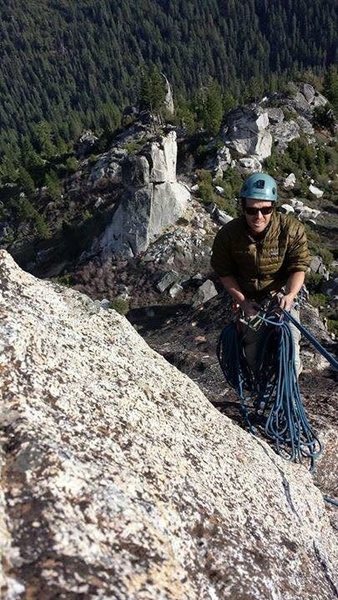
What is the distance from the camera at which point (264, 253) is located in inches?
277

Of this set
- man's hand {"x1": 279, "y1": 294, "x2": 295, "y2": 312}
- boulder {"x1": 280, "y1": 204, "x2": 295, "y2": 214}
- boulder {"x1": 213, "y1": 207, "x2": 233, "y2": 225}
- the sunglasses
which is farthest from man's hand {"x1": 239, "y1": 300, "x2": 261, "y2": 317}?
boulder {"x1": 280, "y1": 204, "x2": 295, "y2": 214}

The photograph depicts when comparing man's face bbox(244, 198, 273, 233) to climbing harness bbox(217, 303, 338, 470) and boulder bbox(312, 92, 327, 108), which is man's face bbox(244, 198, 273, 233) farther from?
boulder bbox(312, 92, 327, 108)

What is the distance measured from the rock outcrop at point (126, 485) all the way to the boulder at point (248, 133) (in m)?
49.1

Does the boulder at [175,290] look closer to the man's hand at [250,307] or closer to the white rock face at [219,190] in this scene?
the white rock face at [219,190]

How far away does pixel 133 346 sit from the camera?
7383 millimetres

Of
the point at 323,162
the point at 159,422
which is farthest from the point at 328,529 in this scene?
the point at 323,162

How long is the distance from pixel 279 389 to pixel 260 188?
3154 millimetres

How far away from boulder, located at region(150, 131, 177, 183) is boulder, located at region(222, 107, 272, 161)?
50.0ft

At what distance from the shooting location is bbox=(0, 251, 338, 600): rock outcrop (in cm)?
367

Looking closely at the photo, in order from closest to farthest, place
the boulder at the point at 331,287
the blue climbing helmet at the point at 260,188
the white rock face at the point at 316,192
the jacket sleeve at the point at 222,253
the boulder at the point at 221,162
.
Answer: the blue climbing helmet at the point at 260,188 < the jacket sleeve at the point at 222,253 < the boulder at the point at 331,287 < the boulder at the point at 221,162 < the white rock face at the point at 316,192

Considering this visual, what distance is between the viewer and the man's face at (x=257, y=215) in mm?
6500

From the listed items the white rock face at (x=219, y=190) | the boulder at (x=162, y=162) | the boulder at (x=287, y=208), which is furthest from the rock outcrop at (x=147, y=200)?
the boulder at (x=287, y=208)

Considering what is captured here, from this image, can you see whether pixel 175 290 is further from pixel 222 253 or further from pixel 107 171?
pixel 222 253

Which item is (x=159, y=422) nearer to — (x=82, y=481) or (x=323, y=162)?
(x=82, y=481)
